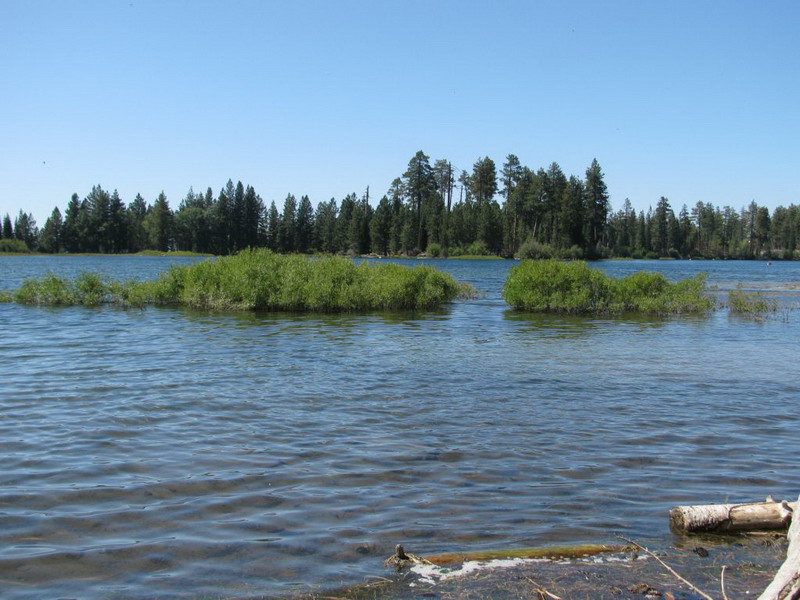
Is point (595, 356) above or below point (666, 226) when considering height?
below

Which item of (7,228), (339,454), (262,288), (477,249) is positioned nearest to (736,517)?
(339,454)

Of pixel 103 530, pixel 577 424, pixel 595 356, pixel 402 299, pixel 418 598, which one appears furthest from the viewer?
pixel 402 299

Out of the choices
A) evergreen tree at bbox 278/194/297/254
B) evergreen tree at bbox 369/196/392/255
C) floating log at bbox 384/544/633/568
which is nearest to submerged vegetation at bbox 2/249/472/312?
floating log at bbox 384/544/633/568

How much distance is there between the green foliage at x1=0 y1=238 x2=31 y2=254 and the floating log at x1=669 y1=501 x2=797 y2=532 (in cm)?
15927

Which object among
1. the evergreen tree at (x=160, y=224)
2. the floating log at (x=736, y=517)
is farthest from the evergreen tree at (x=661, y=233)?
the floating log at (x=736, y=517)

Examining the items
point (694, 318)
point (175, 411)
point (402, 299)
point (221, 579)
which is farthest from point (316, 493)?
point (694, 318)

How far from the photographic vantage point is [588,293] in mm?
31938

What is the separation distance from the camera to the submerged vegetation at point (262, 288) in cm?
2994

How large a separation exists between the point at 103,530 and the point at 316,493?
7.73 feet

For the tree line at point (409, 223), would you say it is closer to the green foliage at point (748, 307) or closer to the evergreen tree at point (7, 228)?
the evergreen tree at point (7, 228)

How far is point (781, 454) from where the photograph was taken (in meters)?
9.70

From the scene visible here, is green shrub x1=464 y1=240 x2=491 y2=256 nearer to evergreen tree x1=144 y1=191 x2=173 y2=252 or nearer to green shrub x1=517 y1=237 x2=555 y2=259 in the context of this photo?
green shrub x1=517 y1=237 x2=555 y2=259

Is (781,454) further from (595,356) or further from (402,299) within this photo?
(402,299)

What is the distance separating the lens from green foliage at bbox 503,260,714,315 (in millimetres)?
31859
